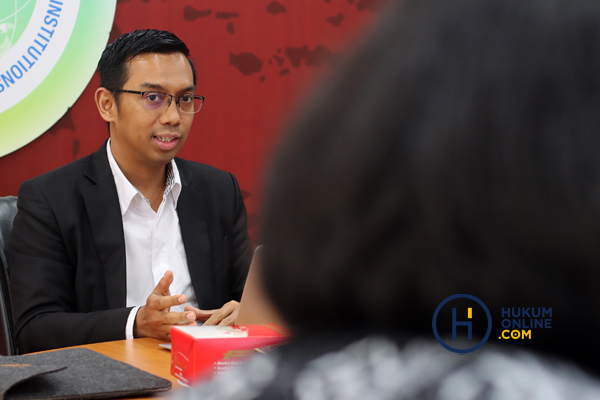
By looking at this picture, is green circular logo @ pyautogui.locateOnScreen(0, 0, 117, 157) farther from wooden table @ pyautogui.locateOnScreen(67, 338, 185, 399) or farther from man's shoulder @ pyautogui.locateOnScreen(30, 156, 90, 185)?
wooden table @ pyautogui.locateOnScreen(67, 338, 185, 399)

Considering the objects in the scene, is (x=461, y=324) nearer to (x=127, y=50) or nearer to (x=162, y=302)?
(x=162, y=302)

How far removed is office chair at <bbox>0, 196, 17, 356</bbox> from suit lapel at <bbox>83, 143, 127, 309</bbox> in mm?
285

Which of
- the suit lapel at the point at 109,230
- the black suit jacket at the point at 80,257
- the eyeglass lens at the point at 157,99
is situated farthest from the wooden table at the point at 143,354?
the eyeglass lens at the point at 157,99

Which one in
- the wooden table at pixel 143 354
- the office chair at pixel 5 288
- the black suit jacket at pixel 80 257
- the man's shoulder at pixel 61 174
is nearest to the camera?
the wooden table at pixel 143 354

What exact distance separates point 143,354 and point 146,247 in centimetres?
69

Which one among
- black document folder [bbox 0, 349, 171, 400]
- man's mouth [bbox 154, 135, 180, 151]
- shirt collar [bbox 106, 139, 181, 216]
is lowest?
black document folder [bbox 0, 349, 171, 400]

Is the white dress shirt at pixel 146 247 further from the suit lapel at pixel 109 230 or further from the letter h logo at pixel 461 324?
the letter h logo at pixel 461 324

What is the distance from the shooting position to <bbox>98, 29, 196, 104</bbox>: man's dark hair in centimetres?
185

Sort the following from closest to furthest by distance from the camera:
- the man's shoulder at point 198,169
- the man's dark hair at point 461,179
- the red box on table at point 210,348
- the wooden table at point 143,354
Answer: the man's dark hair at point 461,179 < the red box on table at point 210,348 < the wooden table at point 143,354 < the man's shoulder at point 198,169

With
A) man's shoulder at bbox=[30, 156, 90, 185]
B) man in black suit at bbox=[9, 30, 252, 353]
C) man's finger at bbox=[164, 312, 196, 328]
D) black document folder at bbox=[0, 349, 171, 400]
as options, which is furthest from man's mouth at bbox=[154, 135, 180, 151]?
black document folder at bbox=[0, 349, 171, 400]

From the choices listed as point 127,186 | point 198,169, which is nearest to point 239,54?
point 198,169

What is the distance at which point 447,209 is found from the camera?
21 centimetres

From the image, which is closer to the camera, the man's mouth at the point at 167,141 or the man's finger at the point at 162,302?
the man's finger at the point at 162,302

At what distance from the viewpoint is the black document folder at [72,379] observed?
73 centimetres
